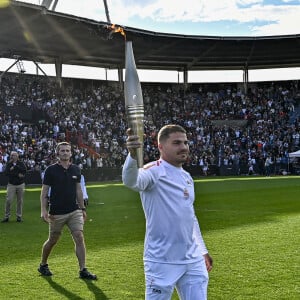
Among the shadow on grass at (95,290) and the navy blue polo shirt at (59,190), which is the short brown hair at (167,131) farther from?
the navy blue polo shirt at (59,190)

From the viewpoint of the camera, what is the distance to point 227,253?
10477 mm

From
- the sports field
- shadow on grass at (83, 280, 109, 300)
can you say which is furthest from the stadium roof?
shadow on grass at (83, 280, 109, 300)

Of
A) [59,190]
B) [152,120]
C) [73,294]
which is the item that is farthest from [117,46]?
[73,294]

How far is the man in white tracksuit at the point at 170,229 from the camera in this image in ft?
15.0

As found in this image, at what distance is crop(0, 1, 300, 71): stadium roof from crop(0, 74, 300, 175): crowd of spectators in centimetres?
212

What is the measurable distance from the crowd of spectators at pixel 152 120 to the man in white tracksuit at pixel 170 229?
3033 centimetres

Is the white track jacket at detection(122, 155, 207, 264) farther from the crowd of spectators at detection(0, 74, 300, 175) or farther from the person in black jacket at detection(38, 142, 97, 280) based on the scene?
the crowd of spectators at detection(0, 74, 300, 175)

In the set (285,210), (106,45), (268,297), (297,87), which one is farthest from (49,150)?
(268,297)

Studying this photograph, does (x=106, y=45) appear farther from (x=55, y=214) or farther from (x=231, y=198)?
(x=55, y=214)

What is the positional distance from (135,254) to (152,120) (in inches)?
1470

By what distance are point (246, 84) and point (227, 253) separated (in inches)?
1799

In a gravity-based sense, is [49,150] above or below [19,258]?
above

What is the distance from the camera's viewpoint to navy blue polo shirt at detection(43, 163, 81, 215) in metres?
8.73

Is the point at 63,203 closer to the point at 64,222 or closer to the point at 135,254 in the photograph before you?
the point at 64,222
